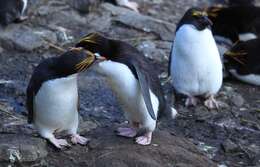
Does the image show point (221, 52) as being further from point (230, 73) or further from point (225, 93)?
point (225, 93)

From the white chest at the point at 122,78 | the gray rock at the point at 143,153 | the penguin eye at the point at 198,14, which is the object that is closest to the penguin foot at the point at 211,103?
the penguin eye at the point at 198,14

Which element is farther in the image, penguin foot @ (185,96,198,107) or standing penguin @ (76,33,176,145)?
penguin foot @ (185,96,198,107)

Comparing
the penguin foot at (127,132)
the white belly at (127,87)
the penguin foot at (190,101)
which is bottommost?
the penguin foot at (190,101)

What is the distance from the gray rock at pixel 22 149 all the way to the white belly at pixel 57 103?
5.2 inches

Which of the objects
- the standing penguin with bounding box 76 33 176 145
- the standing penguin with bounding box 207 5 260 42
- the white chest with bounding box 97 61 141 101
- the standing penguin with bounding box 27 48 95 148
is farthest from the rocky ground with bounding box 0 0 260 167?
the standing penguin with bounding box 207 5 260 42

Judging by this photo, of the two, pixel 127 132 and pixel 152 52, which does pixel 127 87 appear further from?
pixel 152 52

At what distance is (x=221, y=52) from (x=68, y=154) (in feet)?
10.5

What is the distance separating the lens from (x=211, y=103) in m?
5.84

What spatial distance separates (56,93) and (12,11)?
2.95m

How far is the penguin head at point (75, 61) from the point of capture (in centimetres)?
412

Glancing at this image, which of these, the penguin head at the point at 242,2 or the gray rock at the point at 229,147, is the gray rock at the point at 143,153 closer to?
the gray rock at the point at 229,147

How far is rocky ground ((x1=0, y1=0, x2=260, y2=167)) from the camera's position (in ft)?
14.2

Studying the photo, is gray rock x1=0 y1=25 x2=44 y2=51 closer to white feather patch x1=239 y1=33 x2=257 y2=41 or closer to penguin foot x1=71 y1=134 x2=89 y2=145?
penguin foot x1=71 y1=134 x2=89 y2=145

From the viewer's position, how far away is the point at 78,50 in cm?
418
